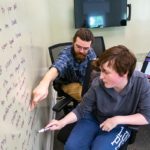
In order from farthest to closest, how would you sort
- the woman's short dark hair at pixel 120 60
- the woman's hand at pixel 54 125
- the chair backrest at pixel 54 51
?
the chair backrest at pixel 54 51, the woman's hand at pixel 54 125, the woman's short dark hair at pixel 120 60

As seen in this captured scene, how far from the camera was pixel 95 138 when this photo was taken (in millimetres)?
1604

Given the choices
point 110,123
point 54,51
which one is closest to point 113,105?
point 110,123

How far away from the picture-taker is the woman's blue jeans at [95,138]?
1.52 m

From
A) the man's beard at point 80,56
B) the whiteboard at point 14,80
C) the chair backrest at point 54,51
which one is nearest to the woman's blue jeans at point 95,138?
the whiteboard at point 14,80

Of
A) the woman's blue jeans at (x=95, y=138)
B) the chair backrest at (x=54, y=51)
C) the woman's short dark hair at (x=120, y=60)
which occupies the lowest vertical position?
the woman's blue jeans at (x=95, y=138)

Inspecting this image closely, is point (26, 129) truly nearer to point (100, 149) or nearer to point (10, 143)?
point (10, 143)

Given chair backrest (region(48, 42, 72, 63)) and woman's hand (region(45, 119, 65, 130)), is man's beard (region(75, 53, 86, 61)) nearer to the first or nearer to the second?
chair backrest (region(48, 42, 72, 63))

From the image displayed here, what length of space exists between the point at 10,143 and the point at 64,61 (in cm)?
112

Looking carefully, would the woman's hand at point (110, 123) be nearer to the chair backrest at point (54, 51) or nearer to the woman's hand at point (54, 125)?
the woman's hand at point (54, 125)

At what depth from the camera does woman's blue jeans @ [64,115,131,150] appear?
4.98ft

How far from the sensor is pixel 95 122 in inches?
67.1

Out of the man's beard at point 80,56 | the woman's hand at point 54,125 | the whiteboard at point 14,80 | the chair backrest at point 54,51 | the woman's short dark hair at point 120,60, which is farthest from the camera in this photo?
the chair backrest at point 54,51

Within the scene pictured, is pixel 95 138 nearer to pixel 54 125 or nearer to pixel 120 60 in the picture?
pixel 54 125

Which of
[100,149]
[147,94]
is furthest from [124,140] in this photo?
[147,94]
